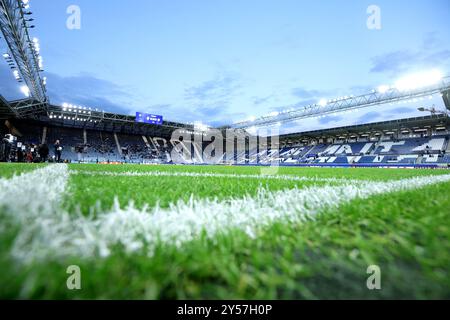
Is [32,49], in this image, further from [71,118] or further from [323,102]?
[323,102]

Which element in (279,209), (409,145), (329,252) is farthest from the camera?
(409,145)

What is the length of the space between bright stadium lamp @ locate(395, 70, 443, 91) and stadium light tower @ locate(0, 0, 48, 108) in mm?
29315

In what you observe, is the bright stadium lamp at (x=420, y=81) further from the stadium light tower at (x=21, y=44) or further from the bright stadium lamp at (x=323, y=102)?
the stadium light tower at (x=21, y=44)

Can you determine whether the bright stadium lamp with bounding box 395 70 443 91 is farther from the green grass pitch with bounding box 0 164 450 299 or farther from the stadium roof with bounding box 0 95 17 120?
the stadium roof with bounding box 0 95 17 120

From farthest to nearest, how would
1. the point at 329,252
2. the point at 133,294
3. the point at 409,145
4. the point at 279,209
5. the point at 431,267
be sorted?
the point at 409,145
the point at 279,209
the point at 329,252
the point at 431,267
the point at 133,294

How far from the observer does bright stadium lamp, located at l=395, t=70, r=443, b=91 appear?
23902 mm

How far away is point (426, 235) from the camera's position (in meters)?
1.18

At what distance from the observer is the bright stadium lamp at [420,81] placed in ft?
78.4

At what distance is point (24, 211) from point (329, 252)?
1.31 metres

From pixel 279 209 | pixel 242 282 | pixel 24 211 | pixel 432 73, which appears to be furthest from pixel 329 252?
pixel 432 73

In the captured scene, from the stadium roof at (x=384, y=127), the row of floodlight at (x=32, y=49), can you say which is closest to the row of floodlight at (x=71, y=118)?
the row of floodlight at (x=32, y=49)
